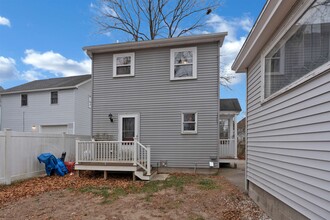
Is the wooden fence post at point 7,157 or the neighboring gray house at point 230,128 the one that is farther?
the neighboring gray house at point 230,128

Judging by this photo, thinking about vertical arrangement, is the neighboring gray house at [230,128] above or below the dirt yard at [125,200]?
above

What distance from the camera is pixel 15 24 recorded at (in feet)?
50.7

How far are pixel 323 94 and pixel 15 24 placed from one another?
18.6 metres

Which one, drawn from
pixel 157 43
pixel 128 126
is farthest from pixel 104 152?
pixel 157 43

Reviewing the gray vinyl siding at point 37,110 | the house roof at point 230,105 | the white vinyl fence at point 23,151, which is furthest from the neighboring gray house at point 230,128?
the gray vinyl siding at point 37,110

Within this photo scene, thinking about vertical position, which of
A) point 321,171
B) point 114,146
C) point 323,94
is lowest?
point 114,146

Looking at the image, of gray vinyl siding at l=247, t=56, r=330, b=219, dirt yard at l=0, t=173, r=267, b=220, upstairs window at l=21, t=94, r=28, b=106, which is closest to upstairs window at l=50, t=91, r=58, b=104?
upstairs window at l=21, t=94, r=28, b=106

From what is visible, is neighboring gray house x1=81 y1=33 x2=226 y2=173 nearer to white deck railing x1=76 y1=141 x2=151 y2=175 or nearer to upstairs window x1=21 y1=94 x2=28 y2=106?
white deck railing x1=76 y1=141 x2=151 y2=175

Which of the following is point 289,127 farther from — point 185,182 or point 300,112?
point 185,182

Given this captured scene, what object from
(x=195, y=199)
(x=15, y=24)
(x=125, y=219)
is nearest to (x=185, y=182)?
(x=195, y=199)

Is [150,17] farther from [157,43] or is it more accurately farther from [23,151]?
[23,151]

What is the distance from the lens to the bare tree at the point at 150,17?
1633 centimetres

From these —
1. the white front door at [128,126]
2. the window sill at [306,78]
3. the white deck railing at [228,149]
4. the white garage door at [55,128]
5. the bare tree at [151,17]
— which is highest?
the bare tree at [151,17]

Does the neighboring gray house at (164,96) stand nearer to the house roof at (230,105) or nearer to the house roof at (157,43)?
the house roof at (157,43)
